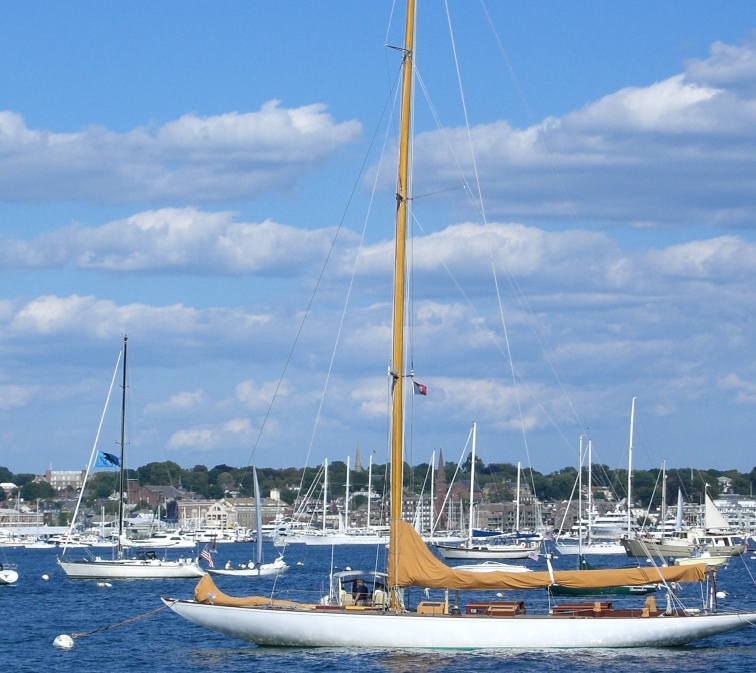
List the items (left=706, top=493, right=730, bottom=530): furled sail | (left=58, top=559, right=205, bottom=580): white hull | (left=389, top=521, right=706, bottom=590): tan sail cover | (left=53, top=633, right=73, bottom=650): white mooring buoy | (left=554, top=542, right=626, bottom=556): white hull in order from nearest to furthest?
(left=389, top=521, right=706, bottom=590): tan sail cover → (left=53, top=633, right=73, bottom=650): white mooring buoy → (left=58, top=559, right=205, bottom=580): white hull → (left=706, top=493, right=730, bottom=530): furled sail → (left=554, top=542, right=626, bottom=556): white hull

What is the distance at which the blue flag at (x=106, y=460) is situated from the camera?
3787 inches

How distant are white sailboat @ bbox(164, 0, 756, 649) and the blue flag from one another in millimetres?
52768

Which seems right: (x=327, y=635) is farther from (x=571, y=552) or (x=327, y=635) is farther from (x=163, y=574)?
(x=571, y=552)

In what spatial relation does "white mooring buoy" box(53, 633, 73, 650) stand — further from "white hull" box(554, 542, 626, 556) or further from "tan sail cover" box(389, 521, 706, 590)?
"white hull" box(554, 542, 626, 556)

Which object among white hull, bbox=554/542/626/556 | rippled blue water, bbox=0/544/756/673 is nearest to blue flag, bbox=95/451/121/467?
rippled blue water, bbox=0/544/756/673

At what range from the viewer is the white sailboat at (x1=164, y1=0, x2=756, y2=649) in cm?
4147

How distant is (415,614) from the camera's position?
41781 millimetres

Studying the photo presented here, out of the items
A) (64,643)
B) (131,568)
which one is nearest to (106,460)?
(131,568)

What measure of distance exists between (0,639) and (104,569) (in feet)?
121

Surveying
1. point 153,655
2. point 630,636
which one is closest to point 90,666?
point 153,655

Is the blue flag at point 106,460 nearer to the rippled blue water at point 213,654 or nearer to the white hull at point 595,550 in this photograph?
the rippled blue water at point 213,654

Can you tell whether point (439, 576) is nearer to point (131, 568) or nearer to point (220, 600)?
point (220, 600)

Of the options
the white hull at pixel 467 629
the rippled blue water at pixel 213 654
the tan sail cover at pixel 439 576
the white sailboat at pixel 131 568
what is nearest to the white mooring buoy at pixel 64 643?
the rippled blue water at pixel 213 654

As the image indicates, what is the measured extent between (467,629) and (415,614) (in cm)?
171
